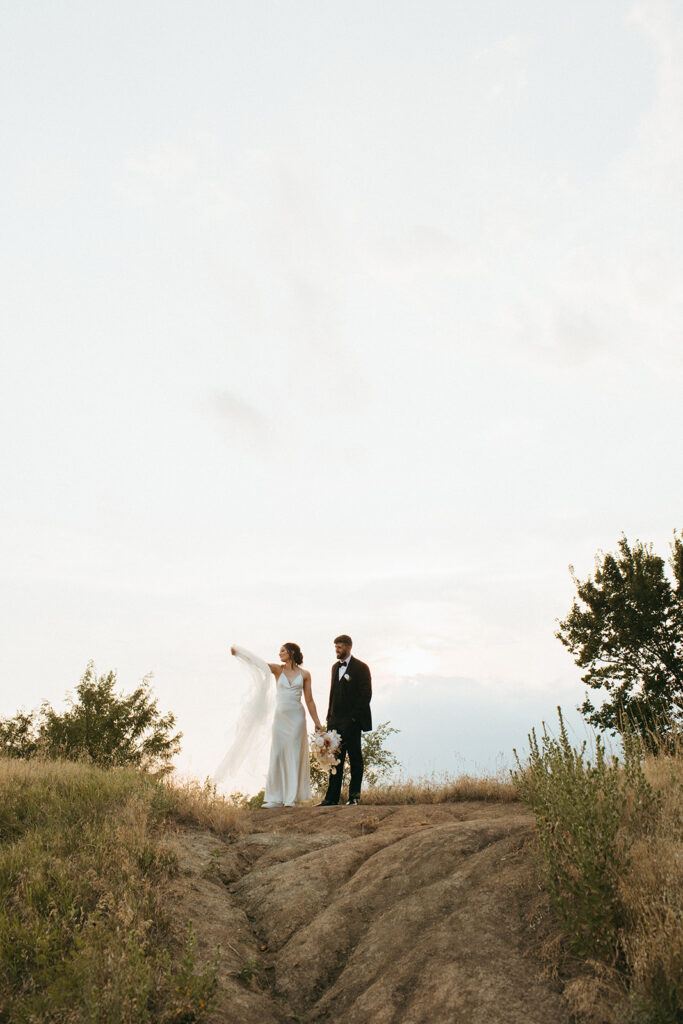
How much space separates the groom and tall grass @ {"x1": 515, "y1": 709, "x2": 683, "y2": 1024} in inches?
266

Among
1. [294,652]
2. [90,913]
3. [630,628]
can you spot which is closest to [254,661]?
[294,652]

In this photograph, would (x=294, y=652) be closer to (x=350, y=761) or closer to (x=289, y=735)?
(x=289, y=735)

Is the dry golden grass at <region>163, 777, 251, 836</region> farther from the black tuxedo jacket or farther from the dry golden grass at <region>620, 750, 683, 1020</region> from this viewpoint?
the dry golden grass at <region>620, 750, 683, 1020</region>

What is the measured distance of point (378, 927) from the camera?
6086mm

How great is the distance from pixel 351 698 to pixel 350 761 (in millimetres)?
1041

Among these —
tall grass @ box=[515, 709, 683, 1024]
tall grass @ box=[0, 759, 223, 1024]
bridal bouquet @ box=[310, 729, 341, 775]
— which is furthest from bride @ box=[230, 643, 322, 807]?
tall grass @ box=[515, 709, 683, 1024]

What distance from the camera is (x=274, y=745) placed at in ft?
46.1

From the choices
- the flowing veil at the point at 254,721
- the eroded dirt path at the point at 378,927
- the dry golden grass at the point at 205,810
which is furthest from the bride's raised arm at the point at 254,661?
the eroded dirt path at the point at 378,927

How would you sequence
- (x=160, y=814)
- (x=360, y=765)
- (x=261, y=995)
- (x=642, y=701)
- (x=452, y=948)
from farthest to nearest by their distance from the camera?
(x=642, y=701)
(x=360, y=765)
(x=160, y=814)
(x=261, y=995)
(x=452, y=948)

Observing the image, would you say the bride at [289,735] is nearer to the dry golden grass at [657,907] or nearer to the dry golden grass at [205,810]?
the dry golden grass at [205,810]

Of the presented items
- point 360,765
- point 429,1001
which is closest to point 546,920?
point 429,1001

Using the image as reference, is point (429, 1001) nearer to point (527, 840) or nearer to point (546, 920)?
point (546, 920)

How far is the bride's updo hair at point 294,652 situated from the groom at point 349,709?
149 cm

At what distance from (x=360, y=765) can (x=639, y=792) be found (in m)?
7.51
